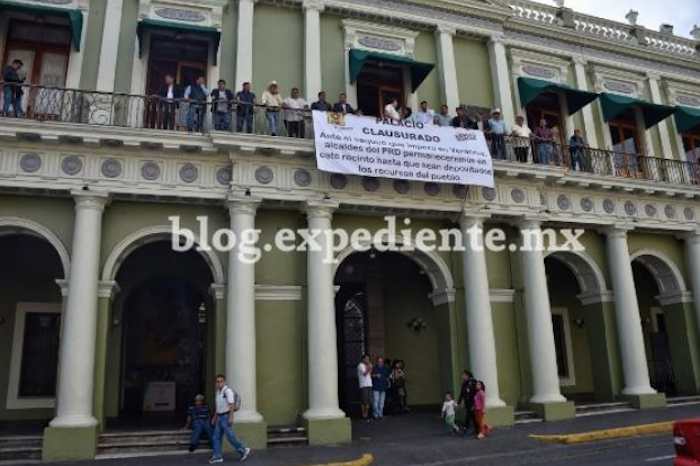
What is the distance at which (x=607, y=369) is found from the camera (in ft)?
53.6

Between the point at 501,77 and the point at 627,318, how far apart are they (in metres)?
7.56

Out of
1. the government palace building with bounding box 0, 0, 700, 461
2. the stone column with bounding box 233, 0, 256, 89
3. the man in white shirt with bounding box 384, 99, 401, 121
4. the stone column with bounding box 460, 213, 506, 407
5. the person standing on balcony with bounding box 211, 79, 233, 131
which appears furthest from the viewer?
the man in white shirt with bounding box 384, 99, 401, 121

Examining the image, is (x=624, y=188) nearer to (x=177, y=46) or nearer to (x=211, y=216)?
(x=211, y=216)

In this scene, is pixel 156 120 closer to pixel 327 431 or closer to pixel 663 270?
pixel 327 431

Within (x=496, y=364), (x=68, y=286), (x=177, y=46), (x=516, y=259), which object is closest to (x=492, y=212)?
(x=516, y=259)

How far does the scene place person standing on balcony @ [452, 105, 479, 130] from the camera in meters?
15.0

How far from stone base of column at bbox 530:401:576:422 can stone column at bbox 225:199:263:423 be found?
6.82 metres

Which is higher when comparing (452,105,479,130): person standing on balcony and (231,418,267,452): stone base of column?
(452,105,479,130): person standing on balcony

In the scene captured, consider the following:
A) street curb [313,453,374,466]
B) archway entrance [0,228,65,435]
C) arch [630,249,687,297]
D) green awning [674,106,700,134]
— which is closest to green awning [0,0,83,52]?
archway entrance [0,228,65,435]

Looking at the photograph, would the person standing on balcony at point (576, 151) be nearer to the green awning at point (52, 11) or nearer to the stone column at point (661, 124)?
the stone column at point (661, 124)

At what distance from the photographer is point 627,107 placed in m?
17.9

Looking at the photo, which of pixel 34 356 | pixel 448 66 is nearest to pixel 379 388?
pixel 34 356

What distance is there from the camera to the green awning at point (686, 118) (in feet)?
61.1

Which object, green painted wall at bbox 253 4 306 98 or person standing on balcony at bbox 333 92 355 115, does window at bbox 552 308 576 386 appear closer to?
person standing on balcony at bbox 333 92 355 115
